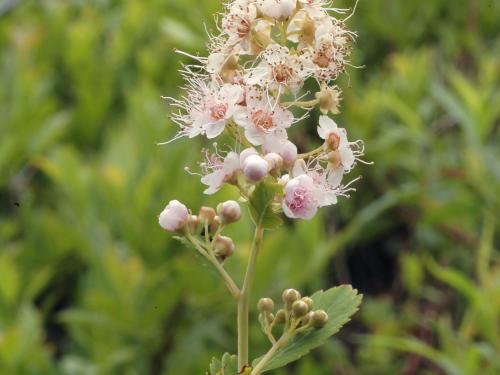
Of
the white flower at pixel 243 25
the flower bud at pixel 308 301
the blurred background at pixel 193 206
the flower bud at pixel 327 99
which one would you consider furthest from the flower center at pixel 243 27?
the blurred background at pixel 193 206

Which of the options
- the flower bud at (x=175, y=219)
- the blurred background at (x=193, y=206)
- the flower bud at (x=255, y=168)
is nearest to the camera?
the flower bud at (x=255, y=168)

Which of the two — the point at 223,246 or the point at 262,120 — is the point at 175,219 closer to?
the point at 223,246

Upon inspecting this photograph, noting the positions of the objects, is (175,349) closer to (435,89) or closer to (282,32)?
(435,89)

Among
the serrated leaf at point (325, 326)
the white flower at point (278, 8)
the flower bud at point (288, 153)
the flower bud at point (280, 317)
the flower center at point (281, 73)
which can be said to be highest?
the white flower at point (278, 8)

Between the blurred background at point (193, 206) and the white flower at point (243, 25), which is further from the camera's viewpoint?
the blurred background at point (193, 206)

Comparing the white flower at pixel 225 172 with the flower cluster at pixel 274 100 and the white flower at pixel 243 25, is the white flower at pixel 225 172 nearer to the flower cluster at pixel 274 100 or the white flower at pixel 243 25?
the flower cluster at pixel 274 100

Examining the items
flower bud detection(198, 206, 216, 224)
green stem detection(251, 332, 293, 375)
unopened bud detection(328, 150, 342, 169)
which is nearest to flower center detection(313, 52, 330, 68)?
unopened bud detection(328, 150, 342, 169)

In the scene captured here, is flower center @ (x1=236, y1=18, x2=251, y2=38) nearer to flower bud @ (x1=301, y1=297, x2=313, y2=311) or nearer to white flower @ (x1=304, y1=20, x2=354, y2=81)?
white flower @ (x1=304, y1=20, x2=354, y2=81)
